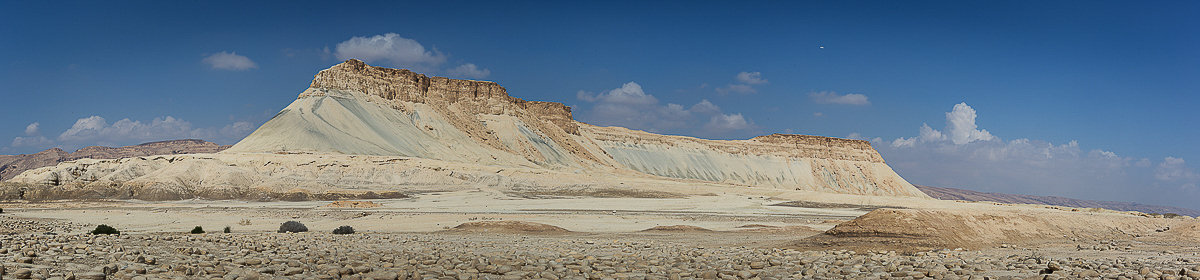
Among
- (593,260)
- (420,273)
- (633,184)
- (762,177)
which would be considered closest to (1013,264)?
(593,260)

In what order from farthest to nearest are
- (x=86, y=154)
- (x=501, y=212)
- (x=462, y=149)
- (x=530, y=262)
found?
(x=86, y=154)
(x=462, y=149)
(x=501, y=212)
(x=530, y=262)

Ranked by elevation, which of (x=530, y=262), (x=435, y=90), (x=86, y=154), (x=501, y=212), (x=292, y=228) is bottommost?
(x=530, y=262)

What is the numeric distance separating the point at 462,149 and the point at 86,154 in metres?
142

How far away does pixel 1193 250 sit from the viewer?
14266 mm

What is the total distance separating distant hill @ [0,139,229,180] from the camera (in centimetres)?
15088

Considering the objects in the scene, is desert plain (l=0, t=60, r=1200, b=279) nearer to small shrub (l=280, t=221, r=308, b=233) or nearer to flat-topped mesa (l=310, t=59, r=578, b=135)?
flat-topped mesa (l=310, t=59, r=578, b=135)

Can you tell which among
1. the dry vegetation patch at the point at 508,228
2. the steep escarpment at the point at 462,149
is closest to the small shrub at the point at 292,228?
the dry vegetation patch at the point at 508,228

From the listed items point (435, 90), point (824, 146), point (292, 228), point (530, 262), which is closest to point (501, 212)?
point (292, 228)

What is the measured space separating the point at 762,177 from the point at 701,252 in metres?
111

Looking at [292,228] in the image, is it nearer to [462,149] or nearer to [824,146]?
[462,149]

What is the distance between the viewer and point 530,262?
1041cm

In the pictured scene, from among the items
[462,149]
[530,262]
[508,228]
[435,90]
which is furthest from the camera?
[435,90]

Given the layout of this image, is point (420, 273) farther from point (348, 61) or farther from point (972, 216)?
point (348, 61)

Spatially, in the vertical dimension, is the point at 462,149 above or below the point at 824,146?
below
